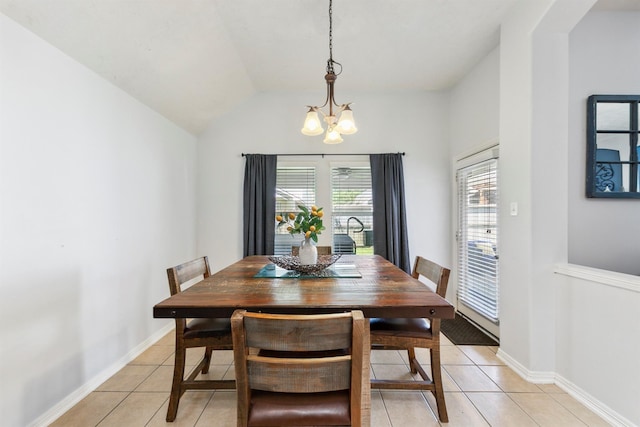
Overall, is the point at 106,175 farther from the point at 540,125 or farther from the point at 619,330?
the point at 619,330

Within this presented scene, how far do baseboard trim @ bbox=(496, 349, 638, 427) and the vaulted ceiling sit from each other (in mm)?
2765

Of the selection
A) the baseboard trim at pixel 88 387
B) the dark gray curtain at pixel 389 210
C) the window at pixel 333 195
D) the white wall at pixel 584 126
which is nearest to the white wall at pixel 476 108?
the white wall at pixel 584 126

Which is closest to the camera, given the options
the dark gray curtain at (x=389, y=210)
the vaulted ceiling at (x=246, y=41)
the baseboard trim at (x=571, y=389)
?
the baseboard trim at (x=571, y=389)

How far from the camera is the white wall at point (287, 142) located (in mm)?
3607

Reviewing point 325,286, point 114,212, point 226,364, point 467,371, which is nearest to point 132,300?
point 114,212

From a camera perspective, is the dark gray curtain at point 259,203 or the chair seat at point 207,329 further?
the dark gray curtain at point 259,203

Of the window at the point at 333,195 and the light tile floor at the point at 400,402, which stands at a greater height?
the window at the point at 333,195

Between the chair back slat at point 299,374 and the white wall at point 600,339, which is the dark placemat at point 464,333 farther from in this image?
the chair back slat at point 299,374

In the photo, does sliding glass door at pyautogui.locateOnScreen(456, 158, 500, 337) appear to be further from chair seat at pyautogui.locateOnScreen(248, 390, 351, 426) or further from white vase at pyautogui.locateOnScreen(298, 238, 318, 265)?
chair seat at pyautogui.locateOnScreen(248, 390, 351, 426)

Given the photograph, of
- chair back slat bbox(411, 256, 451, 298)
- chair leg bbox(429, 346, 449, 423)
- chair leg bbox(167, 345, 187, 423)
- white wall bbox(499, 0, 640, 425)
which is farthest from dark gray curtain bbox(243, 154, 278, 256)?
white wall bbox(499, 0, 640, 425)

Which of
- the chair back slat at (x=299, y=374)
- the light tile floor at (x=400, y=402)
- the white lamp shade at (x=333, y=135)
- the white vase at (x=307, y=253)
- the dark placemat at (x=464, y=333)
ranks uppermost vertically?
the white lamp shade at (x=333, y=135)

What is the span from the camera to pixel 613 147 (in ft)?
6.88

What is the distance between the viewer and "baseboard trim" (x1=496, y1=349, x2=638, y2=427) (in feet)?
5.20

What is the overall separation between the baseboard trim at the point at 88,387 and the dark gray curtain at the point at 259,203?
1.39m
